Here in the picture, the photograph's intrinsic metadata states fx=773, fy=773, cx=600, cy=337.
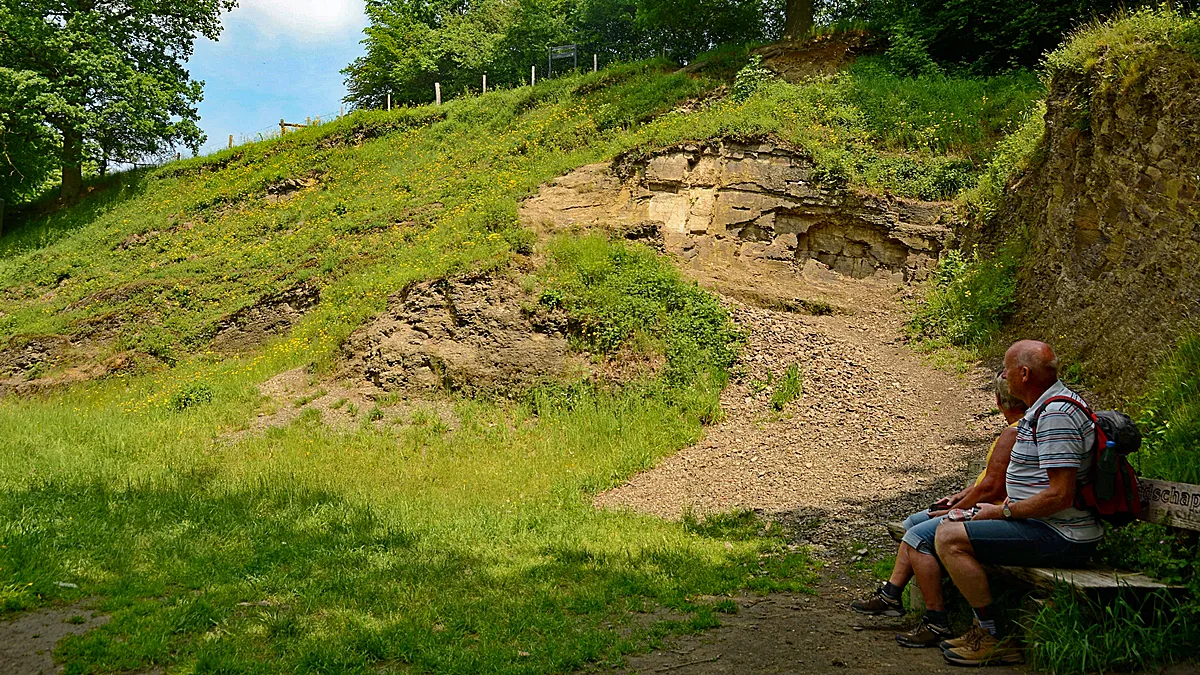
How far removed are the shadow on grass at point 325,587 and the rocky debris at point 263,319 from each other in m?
8.95

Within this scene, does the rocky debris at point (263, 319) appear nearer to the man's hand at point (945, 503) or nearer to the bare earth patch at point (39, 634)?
the bare earth patch at point (39, 634)

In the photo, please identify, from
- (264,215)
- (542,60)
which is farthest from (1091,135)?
(542,60)

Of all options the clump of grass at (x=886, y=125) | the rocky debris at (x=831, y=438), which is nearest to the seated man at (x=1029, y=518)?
the rocky debris at (x=831, y=438)

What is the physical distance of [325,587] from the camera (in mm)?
5793

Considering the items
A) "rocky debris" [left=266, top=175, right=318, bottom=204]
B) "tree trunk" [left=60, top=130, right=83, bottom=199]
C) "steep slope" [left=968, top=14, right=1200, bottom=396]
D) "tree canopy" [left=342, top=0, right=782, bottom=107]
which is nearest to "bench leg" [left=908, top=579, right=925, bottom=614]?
"steep slope" [left=968, top=14, right=1200, bottom=396]

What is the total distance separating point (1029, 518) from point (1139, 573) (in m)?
0.62

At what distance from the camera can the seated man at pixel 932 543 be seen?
4246 millimetres

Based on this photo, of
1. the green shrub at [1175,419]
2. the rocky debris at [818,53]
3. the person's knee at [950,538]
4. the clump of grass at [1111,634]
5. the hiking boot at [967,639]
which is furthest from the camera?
the rocky debris at [818,53]

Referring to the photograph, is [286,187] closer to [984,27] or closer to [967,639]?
[984,27]

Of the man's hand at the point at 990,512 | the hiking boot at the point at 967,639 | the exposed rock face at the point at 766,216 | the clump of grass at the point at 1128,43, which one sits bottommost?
the hiking boot at the point at 967,639

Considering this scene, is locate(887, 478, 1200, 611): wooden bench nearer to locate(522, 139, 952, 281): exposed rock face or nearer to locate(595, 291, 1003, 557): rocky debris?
locate(595, 291, 1003, 557): rocky debris

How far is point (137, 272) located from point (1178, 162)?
2253cm

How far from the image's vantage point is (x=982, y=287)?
502 inches

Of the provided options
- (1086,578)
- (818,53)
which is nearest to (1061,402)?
(1086,578)
